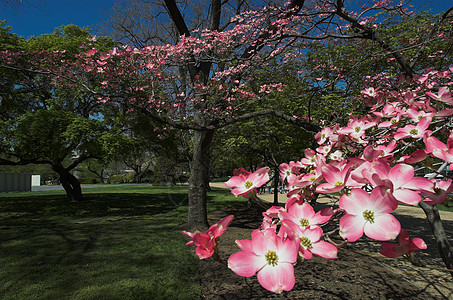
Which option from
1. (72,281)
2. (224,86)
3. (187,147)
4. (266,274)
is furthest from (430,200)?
(187,147)

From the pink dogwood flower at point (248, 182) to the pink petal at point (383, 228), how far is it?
12.7 inches

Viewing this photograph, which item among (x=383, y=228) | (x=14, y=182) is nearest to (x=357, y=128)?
(x=383, y=228)

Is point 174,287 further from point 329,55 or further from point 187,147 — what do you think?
point 187,147

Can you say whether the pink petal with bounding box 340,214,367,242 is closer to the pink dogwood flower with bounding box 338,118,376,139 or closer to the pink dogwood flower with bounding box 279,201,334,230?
the pink dogwood flower with bounding box 279,201,334,230

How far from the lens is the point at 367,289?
11.3 ft

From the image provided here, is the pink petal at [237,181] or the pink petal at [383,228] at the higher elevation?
the pink petal at [237,181]

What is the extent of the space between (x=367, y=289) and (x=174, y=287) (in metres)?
2.63

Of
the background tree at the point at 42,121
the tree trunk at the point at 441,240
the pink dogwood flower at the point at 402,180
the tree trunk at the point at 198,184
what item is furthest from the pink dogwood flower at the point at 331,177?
the background tree at the point at 42,121

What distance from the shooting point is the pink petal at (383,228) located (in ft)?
1.89

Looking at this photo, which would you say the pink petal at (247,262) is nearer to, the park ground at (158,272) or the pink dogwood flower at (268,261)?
the pink dogwood flower at (268,261)

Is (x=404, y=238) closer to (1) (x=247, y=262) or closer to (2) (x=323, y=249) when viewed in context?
(2) (x=323, y=249)

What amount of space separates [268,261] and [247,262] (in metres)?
0.05

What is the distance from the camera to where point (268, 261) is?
652mm

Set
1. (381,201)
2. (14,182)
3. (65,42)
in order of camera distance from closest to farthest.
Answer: (381,201), (65,42), (14,182)
